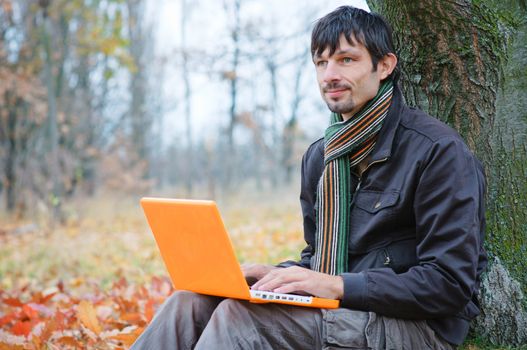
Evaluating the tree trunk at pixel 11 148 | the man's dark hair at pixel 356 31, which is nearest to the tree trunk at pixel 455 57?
the man's dark hair at pixel 356 31

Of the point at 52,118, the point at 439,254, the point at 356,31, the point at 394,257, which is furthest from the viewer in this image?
the point at 52,118

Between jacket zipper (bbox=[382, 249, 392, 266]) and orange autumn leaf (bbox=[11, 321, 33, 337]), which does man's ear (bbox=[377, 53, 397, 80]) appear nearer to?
jacket zipper (bbox=[382, 249, 392, 266])

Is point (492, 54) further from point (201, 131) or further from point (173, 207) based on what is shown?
point (201, 131)

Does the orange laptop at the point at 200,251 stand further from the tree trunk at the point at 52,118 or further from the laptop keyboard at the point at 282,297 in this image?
the tree trunk at the point at 52,118

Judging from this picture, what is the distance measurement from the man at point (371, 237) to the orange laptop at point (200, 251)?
6 centimetres

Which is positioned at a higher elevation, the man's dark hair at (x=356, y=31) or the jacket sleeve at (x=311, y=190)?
the man's dark hair at (x=356, y=31)

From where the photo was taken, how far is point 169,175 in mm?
32406

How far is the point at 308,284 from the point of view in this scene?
6.46 feet

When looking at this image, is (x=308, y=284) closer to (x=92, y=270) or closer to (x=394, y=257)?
(x=394, y=257)

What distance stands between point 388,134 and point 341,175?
9.9 inches

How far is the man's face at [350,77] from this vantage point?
2281mm

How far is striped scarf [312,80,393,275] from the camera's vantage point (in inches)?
87.7

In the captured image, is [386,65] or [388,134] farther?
[386,65]

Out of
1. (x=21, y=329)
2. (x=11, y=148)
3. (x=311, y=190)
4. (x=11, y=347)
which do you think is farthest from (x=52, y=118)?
(x=311, y=190)
